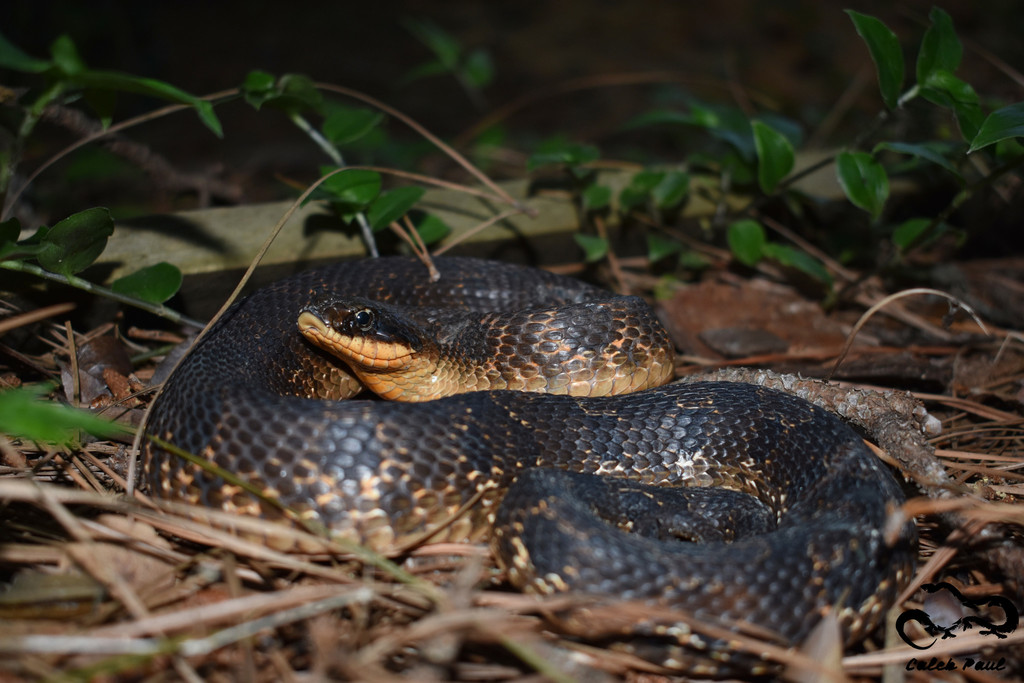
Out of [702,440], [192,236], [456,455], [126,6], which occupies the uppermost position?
[126,6]

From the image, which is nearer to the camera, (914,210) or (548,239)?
(548,239)

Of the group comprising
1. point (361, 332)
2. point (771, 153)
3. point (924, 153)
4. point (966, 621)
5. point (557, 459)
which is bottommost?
point (966, 621)

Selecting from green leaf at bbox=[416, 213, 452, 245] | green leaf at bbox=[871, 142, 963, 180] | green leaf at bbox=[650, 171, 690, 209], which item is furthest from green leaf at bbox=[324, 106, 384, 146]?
green leaf at bbox=[871, 142, 963, 180]

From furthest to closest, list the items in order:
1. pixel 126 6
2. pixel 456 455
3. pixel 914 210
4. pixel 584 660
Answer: pixel 126 6 < pixel 914 210 < pixel 456 455 < pixel 584 660

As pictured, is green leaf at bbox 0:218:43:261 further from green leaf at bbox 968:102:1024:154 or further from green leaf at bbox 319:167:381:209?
green leaf at bbox 968:102:1024:154

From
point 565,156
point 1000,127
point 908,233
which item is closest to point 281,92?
point 565,156

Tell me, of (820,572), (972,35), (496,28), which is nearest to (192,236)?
(820,572)

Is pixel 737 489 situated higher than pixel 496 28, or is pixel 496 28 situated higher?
pixel 496 28

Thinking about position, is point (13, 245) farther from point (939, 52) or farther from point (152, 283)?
point (939, 52)

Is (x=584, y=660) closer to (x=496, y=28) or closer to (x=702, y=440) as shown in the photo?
(x=702, y=440)
